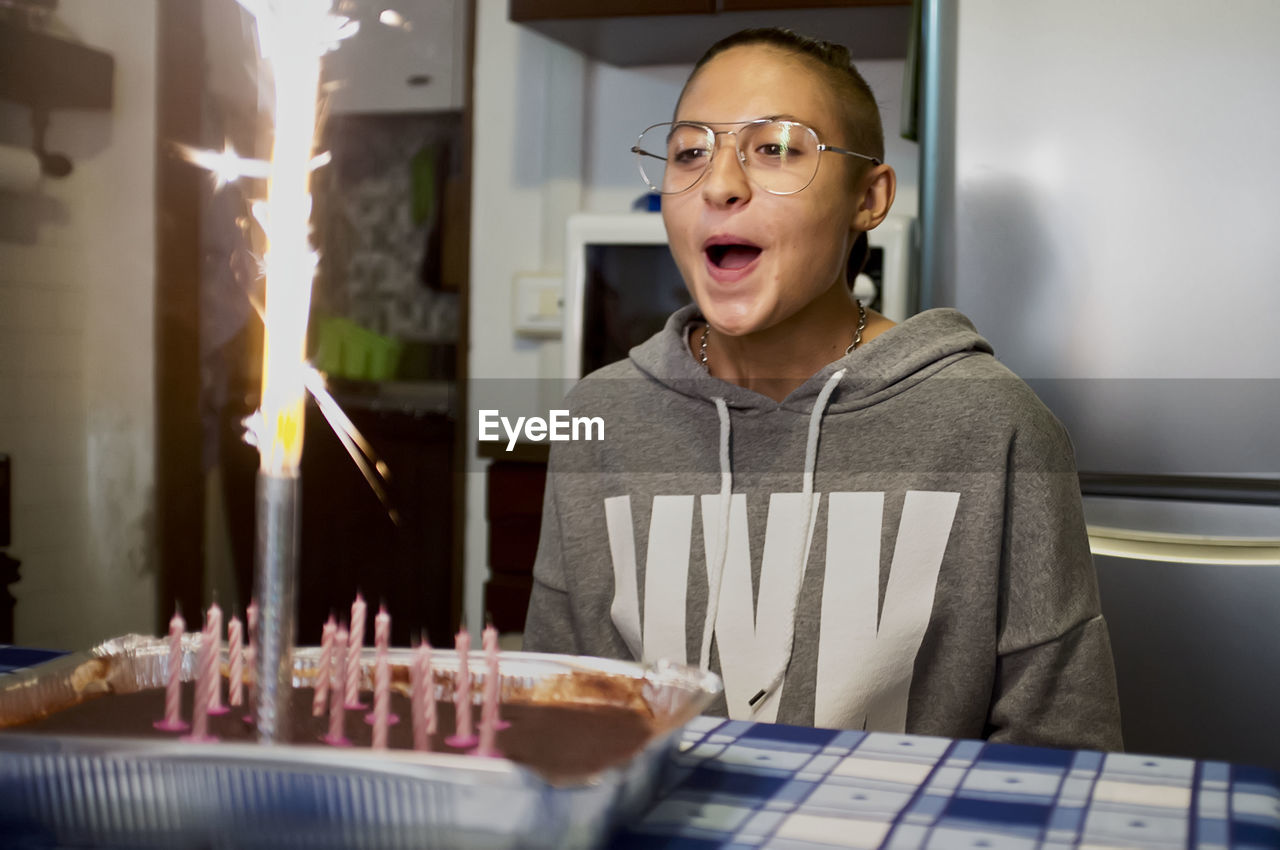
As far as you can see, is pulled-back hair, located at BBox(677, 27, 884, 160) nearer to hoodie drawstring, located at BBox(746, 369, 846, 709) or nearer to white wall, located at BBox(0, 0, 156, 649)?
hoodie drawstring, located at BBox(746, 369, 846, 709)

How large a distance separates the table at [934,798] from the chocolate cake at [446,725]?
3 centimetres

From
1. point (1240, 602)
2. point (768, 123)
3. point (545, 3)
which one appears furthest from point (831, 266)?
point (545, 3)

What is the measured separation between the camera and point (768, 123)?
98 centimetres

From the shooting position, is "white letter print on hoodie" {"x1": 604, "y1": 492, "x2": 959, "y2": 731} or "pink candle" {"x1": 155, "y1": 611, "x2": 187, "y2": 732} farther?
"white letter print on hoodie" {"x1": 604, "y1": 492, "x2": 959, "y2": 731}

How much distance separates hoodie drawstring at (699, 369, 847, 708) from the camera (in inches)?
36.2

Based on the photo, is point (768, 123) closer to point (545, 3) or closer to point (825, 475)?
point (825, 475)

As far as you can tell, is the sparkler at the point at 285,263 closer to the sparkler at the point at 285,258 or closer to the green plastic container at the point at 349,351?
the sparkler at the point at 285,258

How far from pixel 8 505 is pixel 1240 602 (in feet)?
Result: 6.96

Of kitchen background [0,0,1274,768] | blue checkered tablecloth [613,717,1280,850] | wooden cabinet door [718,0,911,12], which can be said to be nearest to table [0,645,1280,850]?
blue checkered tablecloth [613,717,1280,850]

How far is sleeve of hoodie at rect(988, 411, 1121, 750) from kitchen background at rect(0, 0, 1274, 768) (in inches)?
58.4

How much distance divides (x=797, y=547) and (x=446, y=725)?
0.48 meters

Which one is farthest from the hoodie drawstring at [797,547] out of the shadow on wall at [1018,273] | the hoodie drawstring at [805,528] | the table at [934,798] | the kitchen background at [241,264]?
the kitchen background at [241,264]

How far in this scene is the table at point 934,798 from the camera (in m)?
0.43

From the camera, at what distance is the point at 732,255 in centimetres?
103
